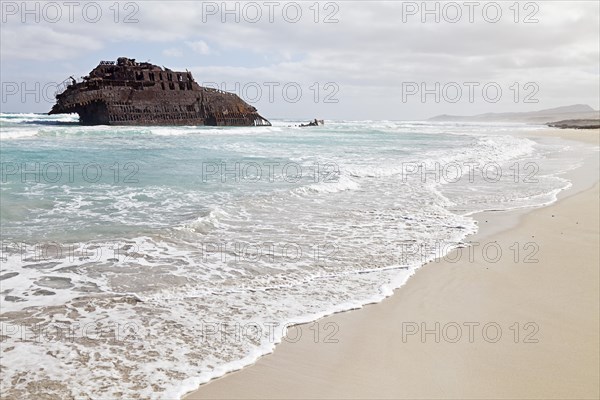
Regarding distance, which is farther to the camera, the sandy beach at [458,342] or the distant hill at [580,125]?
the distant hill at [580,125]

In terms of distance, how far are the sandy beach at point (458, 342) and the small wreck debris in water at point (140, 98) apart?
34.8 meters

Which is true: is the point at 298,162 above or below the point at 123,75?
below

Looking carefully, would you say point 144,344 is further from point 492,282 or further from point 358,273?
point 492,282

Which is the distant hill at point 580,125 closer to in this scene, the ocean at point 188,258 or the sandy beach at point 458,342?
the ocean at point 188,258

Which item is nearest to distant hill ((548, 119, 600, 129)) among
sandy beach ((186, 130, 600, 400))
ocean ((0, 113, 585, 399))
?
ocean ((0, 113, 585, 399))

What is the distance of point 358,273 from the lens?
5547 millimetres

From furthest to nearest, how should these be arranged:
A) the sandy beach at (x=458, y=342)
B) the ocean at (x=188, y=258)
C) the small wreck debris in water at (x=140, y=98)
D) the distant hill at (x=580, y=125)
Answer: the distant hill at (x=580, y=125)
the small wreck debris in water at (x=140, y=98)
the ocean at (x=188, y=258)
the sandy beach at (x=458, y=342)

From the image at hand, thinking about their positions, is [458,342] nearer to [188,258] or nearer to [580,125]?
[188,258]

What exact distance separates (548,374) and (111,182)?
33.2ft

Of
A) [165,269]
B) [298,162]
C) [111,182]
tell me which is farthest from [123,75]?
[165,269]

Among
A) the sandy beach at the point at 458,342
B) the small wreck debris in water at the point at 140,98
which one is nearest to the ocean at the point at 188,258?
the sandy beach at the point at 458,342

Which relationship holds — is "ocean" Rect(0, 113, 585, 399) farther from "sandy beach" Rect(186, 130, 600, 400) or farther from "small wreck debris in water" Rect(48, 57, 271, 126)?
"small wreck debris in water" Rect(48, 57, 271, 126)

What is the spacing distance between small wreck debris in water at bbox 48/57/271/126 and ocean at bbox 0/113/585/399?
24.0 metres

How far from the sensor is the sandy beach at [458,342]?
10.5 feet
